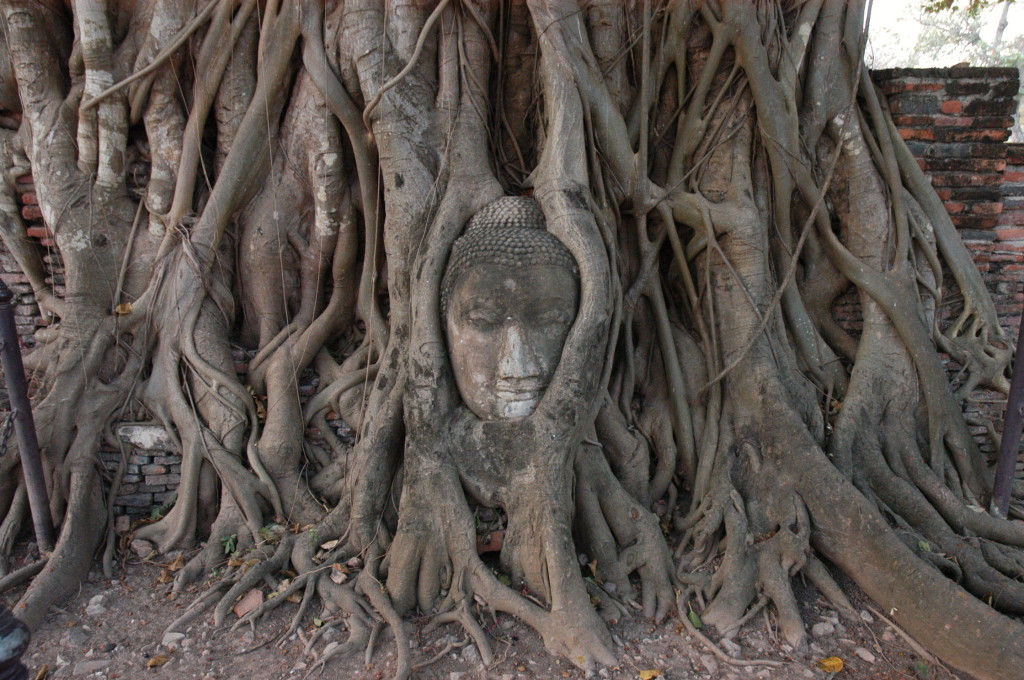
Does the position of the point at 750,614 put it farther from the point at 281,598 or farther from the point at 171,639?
the point at 171,639

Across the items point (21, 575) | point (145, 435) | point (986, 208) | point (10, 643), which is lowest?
point (21, 575)

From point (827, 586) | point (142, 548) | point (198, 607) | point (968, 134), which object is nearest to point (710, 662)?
point (827, 586)

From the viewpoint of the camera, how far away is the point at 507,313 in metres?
2.64

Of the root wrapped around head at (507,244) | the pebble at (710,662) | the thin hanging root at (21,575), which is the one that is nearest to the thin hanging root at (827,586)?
the pebble at (710,662)

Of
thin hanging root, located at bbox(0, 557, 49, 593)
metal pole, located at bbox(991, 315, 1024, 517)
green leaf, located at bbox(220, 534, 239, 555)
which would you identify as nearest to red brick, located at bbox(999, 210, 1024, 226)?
metal pole, located at bbox(991, 315, 1024, 517)

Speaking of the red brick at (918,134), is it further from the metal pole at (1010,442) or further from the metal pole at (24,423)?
the metal pole at (24,423)

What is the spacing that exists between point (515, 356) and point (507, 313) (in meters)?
0.19

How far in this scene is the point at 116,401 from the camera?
3.26 metres

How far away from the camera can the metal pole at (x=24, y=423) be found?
2646 mm

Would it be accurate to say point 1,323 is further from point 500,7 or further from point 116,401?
point 500,7

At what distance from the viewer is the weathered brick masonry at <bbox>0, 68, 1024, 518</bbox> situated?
3473 millimetres

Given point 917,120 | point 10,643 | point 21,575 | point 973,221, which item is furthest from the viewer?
point 973,221

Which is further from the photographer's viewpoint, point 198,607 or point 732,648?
point 198,607

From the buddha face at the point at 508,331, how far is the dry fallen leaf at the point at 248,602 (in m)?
1.26
